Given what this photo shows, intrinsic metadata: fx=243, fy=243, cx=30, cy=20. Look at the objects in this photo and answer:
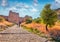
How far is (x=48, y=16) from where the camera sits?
25891 mm

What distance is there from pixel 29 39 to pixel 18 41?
108 cm

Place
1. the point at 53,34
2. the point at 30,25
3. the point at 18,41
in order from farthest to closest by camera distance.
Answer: the point at 30,25 < the point at 53,34 < the point at 18,41

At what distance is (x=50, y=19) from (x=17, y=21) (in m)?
3.59

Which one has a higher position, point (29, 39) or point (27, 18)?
point (27, 18)

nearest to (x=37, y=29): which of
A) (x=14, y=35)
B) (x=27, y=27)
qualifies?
(x=27, y=27)

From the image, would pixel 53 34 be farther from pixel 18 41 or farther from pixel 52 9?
pixel 18 41

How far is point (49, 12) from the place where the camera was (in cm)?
2566

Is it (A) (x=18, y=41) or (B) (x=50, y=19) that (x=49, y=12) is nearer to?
(B) (x=50, y=19)

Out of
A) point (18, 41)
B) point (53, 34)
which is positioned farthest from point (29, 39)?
point (53, 34)

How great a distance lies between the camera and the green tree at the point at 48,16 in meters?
25.7

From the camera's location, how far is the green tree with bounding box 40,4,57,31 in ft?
84.2

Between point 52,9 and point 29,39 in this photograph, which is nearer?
point 29,39

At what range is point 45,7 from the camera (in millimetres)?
25703

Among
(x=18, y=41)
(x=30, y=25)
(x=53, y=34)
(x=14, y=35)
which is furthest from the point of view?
(x=30, y=25)
